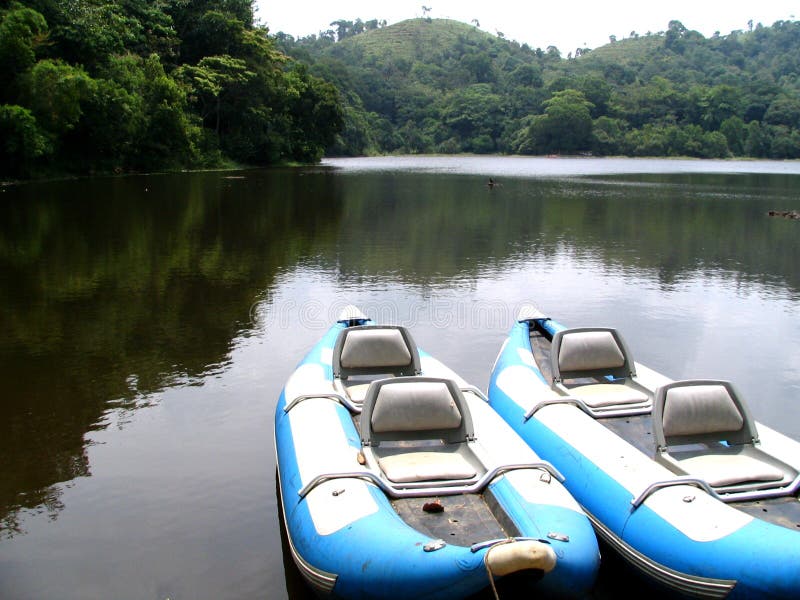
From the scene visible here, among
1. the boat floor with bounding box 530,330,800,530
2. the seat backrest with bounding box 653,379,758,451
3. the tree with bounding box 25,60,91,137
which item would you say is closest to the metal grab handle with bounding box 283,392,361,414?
the boat floor with bounding box 530,330,800,530

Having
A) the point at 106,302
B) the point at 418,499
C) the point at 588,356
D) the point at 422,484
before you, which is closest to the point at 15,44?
the point at 106,302

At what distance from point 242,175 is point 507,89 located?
112m

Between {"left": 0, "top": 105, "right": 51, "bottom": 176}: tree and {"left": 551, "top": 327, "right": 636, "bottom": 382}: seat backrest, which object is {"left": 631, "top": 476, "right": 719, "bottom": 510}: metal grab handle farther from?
{"left": 0, "top": 105, "right": 51, "bottom": 176}: tree

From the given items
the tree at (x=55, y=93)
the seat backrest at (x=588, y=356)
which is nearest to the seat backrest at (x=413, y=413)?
the seat backrest at (x=588, y=356)

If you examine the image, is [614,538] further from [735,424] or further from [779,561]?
[735,424]

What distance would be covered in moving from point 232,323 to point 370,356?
537cm

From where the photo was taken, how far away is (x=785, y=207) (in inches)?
1458

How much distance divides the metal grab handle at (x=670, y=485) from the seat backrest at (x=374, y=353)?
10.8 ft

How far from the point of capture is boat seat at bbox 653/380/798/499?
6.48 meters

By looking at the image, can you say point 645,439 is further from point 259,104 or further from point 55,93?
point 259,104

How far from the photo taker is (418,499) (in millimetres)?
5836

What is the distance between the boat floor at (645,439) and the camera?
565cm

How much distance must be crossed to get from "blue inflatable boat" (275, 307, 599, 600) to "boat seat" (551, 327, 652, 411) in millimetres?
1290

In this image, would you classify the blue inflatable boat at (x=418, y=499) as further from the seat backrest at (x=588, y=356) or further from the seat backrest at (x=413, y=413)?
the seat backrest at (x=588, y=356)
